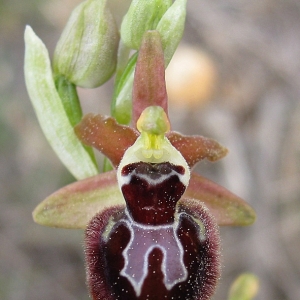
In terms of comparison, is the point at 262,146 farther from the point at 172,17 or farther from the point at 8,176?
the point at 172,17

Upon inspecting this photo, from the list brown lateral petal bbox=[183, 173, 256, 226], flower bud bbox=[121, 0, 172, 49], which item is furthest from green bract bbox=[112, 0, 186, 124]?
brown lateral petal bbox=[183, 173, 256, 226]

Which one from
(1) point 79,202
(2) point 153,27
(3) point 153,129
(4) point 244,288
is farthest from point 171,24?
(4) point 244,288

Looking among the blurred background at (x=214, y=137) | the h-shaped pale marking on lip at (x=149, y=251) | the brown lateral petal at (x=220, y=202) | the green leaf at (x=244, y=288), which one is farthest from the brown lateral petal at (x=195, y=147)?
the blurred background at (x=214, y=137)

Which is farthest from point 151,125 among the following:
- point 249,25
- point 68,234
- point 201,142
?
point 249,25

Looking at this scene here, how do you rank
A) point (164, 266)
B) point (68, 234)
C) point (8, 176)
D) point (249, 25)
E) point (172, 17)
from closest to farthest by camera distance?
point (164, 266) → point (172, 17) → point (68, 234) → point (8, 176) → point (249, 25)

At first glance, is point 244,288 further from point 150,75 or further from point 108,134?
point 150,75

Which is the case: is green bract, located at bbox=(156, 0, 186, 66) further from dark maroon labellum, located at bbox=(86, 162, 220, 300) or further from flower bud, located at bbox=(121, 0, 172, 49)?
dark maroon labellum, located at bbox=(86, 162, 220, 300)

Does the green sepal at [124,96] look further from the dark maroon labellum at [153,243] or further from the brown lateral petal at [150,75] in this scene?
the dark maroon labellum at [153,243]
